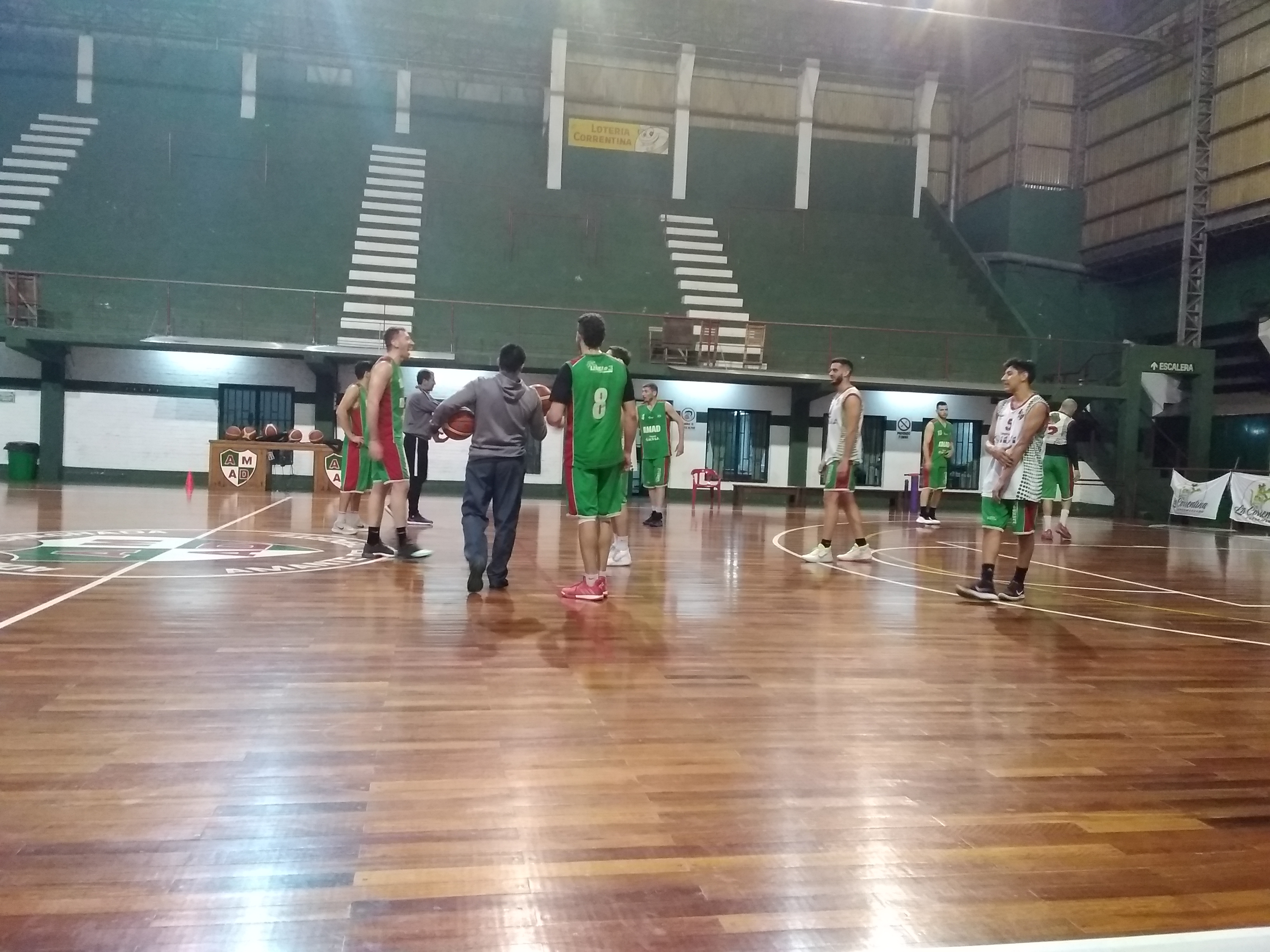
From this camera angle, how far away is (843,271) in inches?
841

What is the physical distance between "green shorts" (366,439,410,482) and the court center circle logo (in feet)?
2.14

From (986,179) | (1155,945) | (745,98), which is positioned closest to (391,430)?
(1155,945)

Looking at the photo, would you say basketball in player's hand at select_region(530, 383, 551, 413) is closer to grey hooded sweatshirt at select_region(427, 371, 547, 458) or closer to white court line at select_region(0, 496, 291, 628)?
grey hooded sweatshirt at select_region(427, 371, 547, 458)

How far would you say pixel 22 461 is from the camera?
624 inches

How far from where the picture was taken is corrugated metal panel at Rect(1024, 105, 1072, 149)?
854 inches

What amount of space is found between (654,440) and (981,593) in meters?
5.12

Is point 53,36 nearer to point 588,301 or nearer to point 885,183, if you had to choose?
point 588,301

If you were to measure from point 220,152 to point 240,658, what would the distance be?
835 inches

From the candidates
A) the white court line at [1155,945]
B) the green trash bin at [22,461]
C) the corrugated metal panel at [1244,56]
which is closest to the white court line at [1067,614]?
the white court line at [1155,945]

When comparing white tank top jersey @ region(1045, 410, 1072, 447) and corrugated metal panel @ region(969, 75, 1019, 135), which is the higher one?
corrugated metal panel @ region(969, 75, 1019, 135)

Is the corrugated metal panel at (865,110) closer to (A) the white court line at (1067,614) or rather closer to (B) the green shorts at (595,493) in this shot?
(A) the white court line at (1067,614)

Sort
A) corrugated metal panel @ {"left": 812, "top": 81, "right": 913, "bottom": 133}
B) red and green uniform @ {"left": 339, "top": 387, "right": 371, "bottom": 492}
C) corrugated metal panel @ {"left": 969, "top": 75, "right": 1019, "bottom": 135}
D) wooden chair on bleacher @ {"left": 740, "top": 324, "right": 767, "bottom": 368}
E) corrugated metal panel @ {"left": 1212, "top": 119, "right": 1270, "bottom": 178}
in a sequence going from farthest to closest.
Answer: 1. corrugated metal panel @ {"left": 812, "top": 81, "right": 913, "bottom": 133}
2. corrugated metal panel @ {"left": 969, "top": 75, "right": 1019, "bottom": 135}
3. wooden chair on bleacher @ {"left": 740, "top": 324, "right": 767, "bottom": 368}
4. corrugated metal panel @ {"left": 1212, "top": 119, "right": 1270, "bottom": 178}
5. red and green uniform @ {"left": 339, "top": 387, "right": 371, "bottom": 492}

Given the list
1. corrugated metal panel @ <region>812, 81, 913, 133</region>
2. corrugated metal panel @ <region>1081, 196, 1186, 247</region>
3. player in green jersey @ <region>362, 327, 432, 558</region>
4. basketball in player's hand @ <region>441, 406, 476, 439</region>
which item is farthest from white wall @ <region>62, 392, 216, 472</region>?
corrugated metal panel @ <region>1081, 196, 1186, 247</region>

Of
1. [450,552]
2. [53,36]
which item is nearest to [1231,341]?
[450,552]
